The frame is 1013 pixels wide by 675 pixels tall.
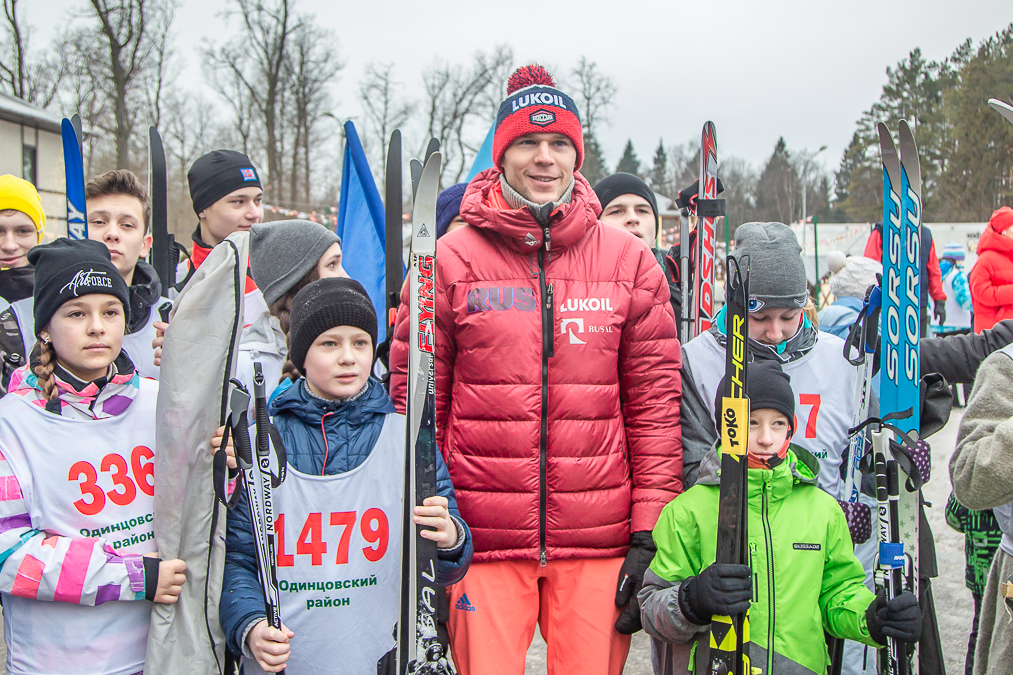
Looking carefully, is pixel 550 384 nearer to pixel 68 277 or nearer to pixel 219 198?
pixel 68 277

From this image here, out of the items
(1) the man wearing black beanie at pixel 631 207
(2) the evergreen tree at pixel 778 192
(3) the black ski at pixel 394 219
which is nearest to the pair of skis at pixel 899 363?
(1) the man wearing black beanie at pixel 631 207

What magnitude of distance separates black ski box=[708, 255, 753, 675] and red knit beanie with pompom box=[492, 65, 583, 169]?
81 cm

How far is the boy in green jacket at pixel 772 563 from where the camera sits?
2.02 metres

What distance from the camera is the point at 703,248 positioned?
3.44m

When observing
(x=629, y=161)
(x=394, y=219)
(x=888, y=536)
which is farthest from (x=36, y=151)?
(x=629, y=161)

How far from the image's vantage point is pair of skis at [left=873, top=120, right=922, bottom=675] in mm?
2043

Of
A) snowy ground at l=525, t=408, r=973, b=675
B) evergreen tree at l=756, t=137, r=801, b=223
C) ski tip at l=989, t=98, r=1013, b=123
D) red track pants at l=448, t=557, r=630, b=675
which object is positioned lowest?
snowy ground at l=525, t=408, r=973, b=675

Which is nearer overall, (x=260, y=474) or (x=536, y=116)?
(x=260, y=474)

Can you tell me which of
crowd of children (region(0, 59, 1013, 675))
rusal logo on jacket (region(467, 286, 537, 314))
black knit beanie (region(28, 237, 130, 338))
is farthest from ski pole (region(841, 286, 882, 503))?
black knit beanie (region(28, 237, 130, 338))

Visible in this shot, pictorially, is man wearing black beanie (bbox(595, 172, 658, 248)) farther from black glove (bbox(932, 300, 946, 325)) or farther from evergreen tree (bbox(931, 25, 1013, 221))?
evergreen tree (bbox(931, 25, 1013, 221))

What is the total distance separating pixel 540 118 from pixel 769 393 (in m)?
1.04

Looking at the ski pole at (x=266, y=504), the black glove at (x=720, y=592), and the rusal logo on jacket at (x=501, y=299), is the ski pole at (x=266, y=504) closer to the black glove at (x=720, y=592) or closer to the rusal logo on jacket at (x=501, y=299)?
the rusal logo on jacket at (x=501, y=299)

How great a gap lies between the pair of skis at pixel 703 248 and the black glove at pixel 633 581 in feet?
4.99

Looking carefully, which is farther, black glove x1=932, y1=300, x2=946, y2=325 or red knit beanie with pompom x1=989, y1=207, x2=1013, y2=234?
black glove x1=932, y1=300, x2=946, y2=325
